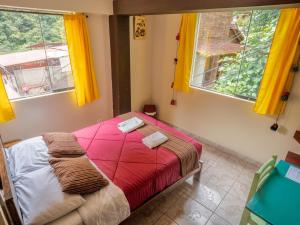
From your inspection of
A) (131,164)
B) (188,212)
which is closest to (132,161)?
(131,164)

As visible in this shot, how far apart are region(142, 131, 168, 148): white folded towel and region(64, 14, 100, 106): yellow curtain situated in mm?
1487

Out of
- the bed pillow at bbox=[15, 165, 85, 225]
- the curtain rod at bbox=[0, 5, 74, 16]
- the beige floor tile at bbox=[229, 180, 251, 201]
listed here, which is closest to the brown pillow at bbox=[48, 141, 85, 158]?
the bed pillow at bbox=[15, 165, 85, 225]

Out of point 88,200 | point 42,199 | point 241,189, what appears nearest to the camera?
point 42,199

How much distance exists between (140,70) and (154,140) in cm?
196

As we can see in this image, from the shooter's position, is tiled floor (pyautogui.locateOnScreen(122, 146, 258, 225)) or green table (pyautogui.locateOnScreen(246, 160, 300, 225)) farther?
tiled floor (pyautogui.locateOnScreen(122, 146, 258, 225))

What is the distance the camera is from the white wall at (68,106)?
2674 mm

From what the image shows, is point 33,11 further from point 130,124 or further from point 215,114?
point 215,114

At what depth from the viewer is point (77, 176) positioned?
1.60 metres

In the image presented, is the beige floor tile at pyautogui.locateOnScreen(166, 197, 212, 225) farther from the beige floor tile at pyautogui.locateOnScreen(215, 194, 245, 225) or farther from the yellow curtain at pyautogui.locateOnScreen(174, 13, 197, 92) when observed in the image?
the yellow curtain at pyautogui.locateOnScreen(174, 13, 197, 92)

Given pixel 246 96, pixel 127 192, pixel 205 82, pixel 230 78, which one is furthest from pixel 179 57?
pixel 127 192

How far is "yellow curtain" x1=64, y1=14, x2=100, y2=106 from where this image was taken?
2746 millimetres

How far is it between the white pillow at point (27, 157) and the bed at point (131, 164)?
212mm

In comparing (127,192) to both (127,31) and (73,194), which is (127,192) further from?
(127,31)

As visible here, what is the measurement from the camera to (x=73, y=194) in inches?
59.1
